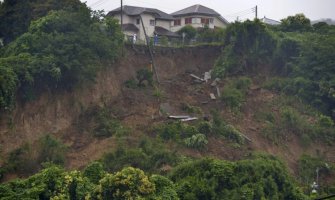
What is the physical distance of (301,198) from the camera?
23.2 metres

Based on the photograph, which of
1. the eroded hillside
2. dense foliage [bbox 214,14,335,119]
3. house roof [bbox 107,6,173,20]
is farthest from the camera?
house roof [bbox 107,6,173,20]

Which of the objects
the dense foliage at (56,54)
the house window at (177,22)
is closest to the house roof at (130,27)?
the house window at (177,22)

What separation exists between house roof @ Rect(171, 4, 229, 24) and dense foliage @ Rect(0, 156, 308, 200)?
56.2 feet

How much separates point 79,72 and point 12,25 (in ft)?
17.2

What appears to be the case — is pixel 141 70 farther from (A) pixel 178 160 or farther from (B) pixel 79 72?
(A) pixel 178 160

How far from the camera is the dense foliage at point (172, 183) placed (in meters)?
20.8

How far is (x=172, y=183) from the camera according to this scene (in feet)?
71.4

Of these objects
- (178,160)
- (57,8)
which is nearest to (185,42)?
(57,8)

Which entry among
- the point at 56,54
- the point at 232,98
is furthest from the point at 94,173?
the point at 232,98

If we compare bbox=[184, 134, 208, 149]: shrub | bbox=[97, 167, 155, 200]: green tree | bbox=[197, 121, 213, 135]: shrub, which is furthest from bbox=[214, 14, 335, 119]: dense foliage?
bbox=[97, 167, 155, 200]: green tree

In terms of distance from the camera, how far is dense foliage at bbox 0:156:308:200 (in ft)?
68.3

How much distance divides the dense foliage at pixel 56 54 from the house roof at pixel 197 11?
9755 mm

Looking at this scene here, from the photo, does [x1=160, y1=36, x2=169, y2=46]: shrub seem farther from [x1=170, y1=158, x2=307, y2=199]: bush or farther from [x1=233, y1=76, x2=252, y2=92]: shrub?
[x1=170, y1=158, x2=307, y2=199]: bush

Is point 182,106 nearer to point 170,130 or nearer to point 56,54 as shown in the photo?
point 170,130
